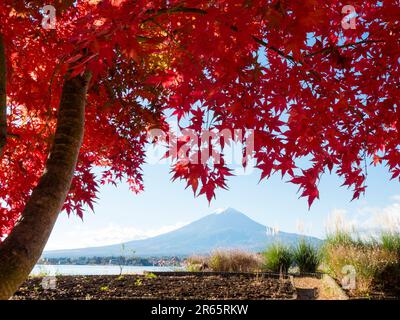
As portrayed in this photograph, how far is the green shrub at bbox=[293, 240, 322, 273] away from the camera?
10.7m

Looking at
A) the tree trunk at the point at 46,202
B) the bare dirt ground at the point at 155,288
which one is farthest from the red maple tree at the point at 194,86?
the bare dirt ground at the point at 155,288

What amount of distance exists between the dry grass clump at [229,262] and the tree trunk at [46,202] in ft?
25.6

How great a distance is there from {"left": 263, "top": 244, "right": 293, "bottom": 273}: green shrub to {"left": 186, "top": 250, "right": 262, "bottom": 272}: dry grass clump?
0.34 m

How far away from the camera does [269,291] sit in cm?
646

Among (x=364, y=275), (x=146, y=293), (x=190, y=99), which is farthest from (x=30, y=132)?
(x=364, y=275)

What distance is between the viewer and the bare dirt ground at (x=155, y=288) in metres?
5.84

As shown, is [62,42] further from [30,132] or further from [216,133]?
[216,133]

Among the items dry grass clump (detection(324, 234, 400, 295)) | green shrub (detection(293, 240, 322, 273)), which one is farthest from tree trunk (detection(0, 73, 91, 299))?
green shrub (detection(293, 240, 322, 273))

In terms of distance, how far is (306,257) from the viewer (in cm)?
1084

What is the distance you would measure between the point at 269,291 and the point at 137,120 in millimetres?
3289

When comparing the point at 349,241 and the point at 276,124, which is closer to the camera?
the point at 276,124

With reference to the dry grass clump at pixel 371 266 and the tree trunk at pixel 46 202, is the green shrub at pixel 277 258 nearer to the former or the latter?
the dry grass clump at pixel 371 266

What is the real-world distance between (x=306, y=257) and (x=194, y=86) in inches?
341

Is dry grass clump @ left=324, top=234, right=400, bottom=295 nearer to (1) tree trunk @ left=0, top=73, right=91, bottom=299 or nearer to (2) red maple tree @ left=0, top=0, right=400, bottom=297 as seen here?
(2) red maple tree @ left=0, top=0, right=400, bottom=297
